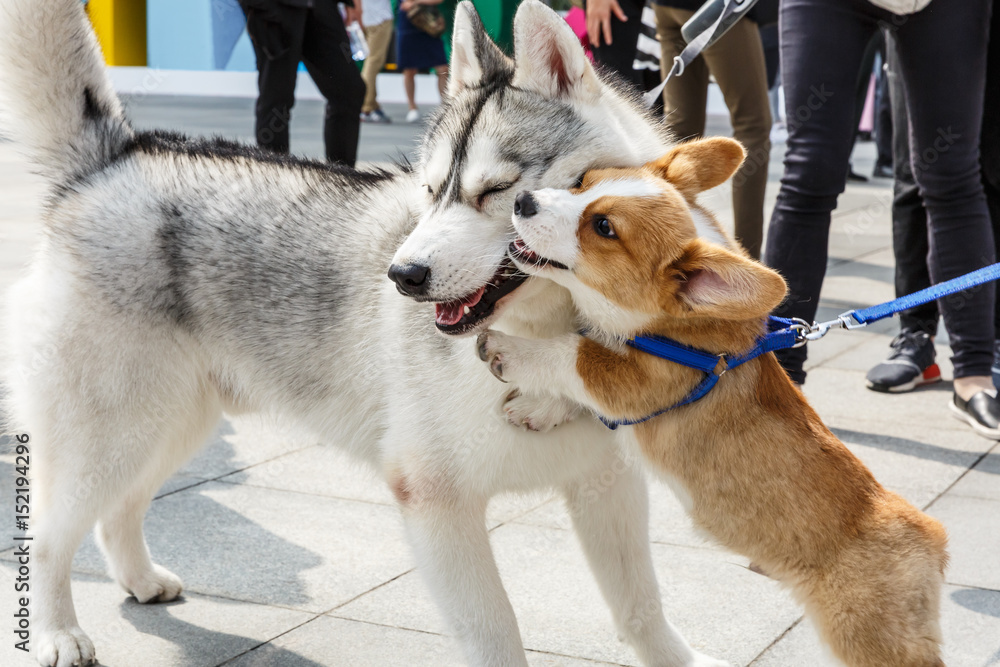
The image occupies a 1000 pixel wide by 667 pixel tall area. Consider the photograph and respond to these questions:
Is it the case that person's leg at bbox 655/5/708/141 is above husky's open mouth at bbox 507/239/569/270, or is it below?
below

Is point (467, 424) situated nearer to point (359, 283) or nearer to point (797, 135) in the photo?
point (359, 283)

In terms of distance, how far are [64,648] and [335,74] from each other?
4535 millimetres

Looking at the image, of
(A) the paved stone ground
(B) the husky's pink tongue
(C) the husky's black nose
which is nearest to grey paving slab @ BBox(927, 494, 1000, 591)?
(A) the paved stone ground

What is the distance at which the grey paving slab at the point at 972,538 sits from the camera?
333cm

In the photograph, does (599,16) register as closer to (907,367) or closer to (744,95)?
(744,95)

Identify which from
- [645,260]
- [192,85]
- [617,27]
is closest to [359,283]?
[645,260]

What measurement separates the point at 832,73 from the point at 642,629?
2.37 meters

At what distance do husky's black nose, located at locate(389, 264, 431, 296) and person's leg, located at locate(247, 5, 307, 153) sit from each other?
405 cm

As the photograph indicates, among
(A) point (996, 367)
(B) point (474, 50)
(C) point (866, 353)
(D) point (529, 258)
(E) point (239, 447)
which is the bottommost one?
(E) point (239, 447)

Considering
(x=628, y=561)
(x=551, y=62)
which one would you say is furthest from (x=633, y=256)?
(x=628, y=561)

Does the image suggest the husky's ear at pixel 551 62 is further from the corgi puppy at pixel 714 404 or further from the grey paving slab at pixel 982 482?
the grey paving slab at pixel 982 482

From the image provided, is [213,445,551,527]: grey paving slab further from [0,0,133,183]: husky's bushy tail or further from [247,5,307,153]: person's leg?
[247,5,307,153]: person's leg

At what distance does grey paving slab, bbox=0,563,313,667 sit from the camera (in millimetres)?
2955

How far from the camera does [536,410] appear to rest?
249 centimetres
